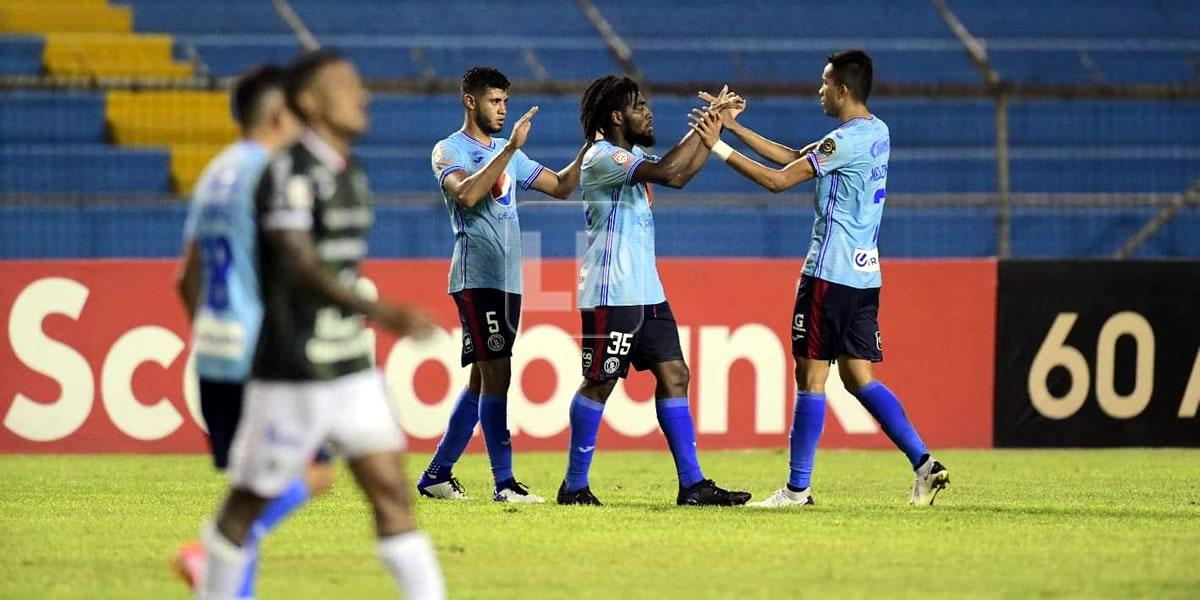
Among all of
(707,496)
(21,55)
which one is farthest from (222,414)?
(21,55)

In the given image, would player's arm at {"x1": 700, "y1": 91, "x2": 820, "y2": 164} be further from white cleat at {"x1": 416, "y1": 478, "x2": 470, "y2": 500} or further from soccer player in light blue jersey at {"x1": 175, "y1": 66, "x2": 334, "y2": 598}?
soccer player in light blue jersey at {"x1": 175, "y1": 66, "x2": 334, "y2": 598}

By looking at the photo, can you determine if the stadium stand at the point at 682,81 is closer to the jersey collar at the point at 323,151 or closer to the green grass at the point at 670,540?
the green grass at the point at 670,540

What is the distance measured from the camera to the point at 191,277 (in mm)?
5363

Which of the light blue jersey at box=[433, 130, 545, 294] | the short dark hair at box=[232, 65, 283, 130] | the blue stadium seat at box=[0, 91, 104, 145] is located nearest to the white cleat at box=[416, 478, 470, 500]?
the light blue jersey at box=[433, 130, 545, 294]

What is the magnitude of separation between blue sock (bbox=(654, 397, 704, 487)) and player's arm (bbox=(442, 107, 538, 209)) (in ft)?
4.09

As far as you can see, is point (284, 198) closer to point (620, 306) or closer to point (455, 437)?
point (620, 306)

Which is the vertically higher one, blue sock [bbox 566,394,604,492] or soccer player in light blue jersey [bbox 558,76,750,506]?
soccer player in light blue jersey [bbox 558,76,750,506]

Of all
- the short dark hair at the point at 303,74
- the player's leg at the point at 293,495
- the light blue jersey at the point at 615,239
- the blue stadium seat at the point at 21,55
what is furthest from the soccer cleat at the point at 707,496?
the blue stadium seat at the point at 21,55

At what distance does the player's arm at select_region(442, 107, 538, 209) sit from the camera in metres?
8.37

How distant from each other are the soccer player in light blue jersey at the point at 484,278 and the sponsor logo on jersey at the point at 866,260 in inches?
54.1

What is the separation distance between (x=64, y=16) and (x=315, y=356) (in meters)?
16.4

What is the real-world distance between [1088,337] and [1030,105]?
6363 millimetres

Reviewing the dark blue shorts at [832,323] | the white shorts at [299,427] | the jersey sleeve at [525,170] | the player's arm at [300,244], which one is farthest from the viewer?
the jersey sleeve at [525,170]

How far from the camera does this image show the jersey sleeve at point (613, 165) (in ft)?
27.0
